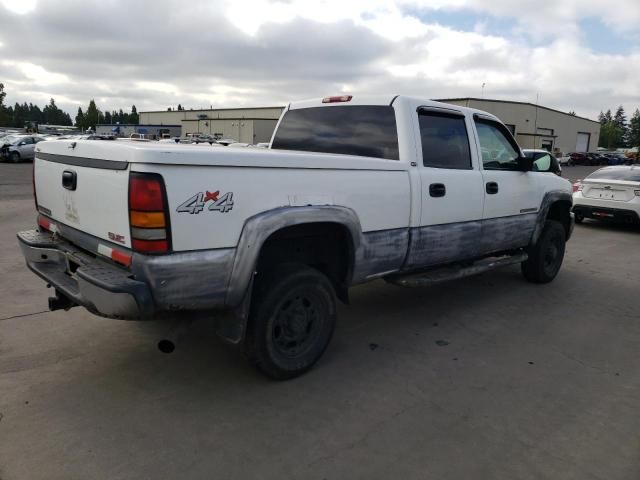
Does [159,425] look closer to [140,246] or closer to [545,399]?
[140,246]

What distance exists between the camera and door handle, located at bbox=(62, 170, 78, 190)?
10.5ft

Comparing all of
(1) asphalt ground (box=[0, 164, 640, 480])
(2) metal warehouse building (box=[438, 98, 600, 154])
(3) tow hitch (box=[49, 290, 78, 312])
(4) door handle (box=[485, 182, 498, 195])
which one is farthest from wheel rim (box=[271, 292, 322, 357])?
(2) metal warehouse building (box=[438, 98, 600, 154])

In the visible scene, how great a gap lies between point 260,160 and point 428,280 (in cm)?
203

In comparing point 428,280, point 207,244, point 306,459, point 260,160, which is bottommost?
point 306,459

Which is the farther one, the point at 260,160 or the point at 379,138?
the point at 379,138

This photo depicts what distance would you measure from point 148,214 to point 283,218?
2.72 ft

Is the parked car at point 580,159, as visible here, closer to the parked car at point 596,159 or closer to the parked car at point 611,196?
the parked car at point 596,159

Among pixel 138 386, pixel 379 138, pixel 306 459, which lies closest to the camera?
pixel 306 459

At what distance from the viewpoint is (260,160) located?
2975mm

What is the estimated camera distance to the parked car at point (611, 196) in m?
10.3

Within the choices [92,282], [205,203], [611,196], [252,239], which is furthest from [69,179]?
[611,196]

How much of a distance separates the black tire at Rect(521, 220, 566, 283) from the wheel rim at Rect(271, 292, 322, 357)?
357cm

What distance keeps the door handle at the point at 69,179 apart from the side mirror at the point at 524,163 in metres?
4.35

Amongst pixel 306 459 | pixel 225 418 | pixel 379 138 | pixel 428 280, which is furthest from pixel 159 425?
pixel 379 138
